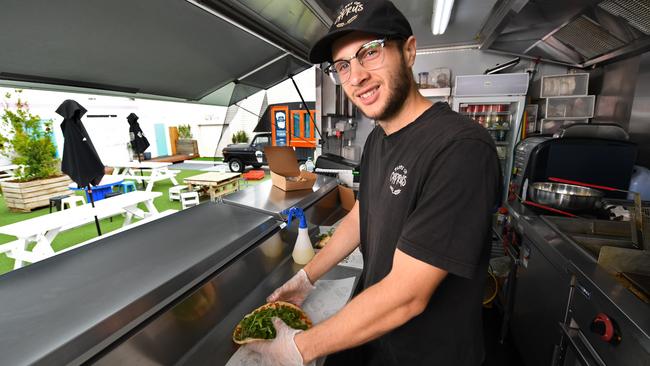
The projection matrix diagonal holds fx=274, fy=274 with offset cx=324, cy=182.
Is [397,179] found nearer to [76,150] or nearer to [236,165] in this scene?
[76,150]

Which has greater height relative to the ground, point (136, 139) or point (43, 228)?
point (136, 139)

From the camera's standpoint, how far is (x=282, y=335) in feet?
2.94

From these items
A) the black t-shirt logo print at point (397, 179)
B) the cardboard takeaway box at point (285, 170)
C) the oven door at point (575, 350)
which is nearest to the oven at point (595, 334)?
the oven door at point (575, 350)

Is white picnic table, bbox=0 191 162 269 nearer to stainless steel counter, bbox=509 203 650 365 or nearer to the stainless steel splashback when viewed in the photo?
stainless steel counter, bbox=509 203 650 365

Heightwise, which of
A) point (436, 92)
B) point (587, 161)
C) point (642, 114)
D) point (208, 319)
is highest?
point (436, 92)

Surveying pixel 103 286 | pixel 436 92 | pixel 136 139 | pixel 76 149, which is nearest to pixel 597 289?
pixel 103 286

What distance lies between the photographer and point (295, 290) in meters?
1.23

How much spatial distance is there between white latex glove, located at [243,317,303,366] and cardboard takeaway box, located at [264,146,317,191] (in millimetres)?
1277

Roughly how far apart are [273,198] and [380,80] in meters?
1.29

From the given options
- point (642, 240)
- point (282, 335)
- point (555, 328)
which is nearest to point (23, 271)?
point (282, 335)

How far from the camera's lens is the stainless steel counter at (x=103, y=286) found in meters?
0.70

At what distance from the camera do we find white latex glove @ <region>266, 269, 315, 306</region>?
3.94 feet

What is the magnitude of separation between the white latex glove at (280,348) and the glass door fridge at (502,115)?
3.98m

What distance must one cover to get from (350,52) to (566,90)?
4.24 metres
